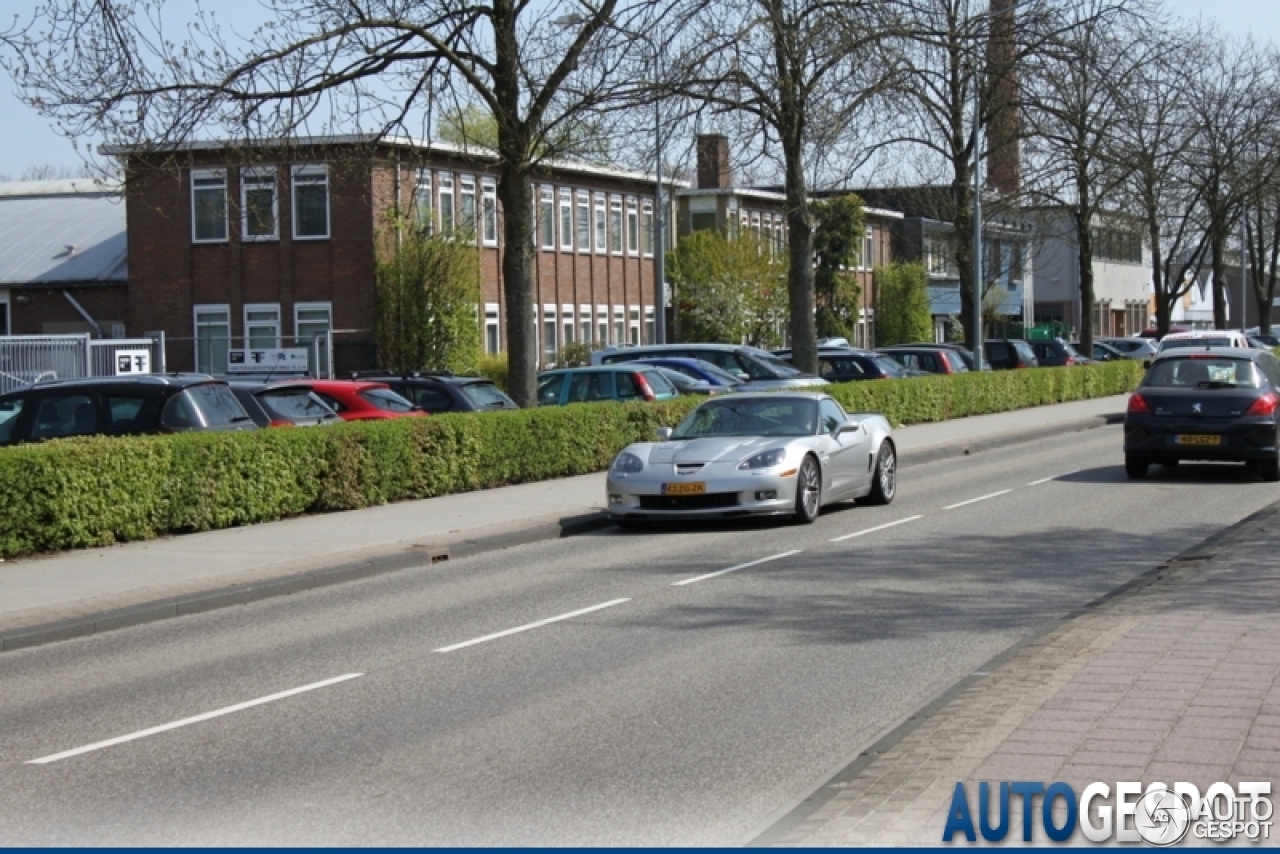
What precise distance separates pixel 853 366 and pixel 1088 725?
3247cm

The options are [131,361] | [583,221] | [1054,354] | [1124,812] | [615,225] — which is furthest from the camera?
[615,225]

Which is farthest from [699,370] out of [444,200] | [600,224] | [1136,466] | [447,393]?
[600,224]

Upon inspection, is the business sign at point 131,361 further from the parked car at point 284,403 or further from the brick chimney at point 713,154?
the parked car at point 284,403

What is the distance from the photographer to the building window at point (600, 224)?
57625 mm

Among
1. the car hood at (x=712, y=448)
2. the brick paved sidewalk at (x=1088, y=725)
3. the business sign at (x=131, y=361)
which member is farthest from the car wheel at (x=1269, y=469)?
the business sign at (x=131, y=361)

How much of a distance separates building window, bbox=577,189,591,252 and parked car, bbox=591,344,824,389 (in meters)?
18.6

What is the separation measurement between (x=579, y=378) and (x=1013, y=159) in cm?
2029

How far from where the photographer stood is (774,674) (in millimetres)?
9664

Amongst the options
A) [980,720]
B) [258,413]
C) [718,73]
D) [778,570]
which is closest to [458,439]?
[258,413]

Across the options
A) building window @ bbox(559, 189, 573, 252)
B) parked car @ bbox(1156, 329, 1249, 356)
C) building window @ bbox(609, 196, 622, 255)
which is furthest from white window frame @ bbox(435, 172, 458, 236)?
parked car @ bbox(1156, 329, 1249, 356)

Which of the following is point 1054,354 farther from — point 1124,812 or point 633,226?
point 1124,812

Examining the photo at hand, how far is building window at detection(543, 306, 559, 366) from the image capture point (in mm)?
54047

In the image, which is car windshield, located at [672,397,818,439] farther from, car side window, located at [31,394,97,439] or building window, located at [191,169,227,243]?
building window, located at [191,169,227,243]

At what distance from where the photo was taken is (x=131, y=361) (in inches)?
1346
